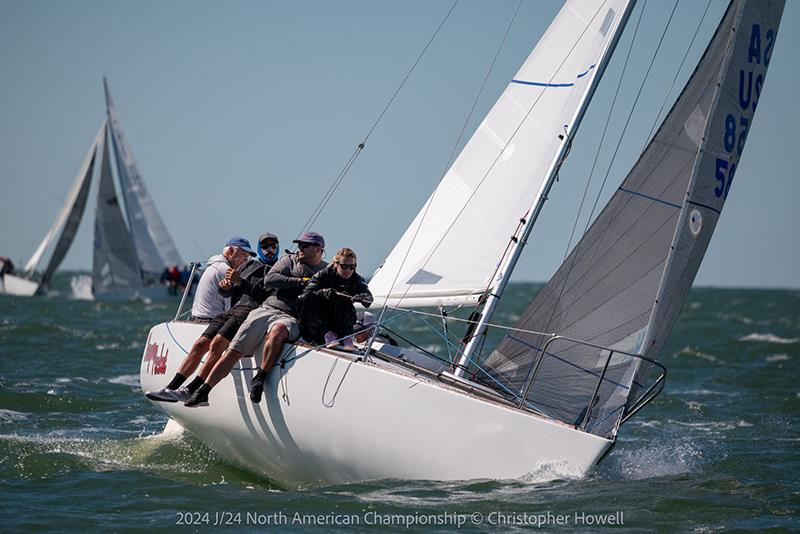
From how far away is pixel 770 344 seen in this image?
23.1 m

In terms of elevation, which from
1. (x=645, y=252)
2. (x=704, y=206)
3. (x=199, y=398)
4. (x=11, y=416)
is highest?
(x=704, y=206)

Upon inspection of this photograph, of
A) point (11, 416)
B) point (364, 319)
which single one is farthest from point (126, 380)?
point (364, 319)

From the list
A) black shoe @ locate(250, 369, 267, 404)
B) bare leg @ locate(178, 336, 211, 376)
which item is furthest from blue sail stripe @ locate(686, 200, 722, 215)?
bare leg @ locate(178, 336, 211, 376)

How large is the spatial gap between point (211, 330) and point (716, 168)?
3819mm

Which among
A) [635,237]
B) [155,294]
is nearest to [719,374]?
[635,237]

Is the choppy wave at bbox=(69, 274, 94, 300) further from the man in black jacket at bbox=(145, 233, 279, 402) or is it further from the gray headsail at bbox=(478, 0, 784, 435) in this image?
the gray headsail at bbox=(478, 0, 784, 435)

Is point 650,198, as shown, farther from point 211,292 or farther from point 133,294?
point 133,294

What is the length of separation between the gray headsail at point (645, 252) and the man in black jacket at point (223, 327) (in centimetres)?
184

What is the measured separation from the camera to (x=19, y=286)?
1535 inches

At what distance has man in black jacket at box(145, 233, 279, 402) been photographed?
7.99m

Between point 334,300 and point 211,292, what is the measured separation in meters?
1.65

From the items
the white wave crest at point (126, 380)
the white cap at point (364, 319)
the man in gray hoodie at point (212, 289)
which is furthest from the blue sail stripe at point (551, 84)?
the white wave crest at point (126, 380)

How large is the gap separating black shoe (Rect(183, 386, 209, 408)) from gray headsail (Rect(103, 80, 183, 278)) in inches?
1244

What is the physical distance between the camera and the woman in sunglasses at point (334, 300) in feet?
25.4
